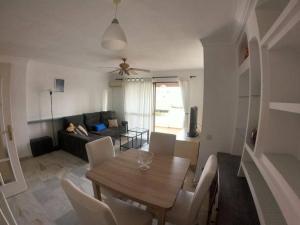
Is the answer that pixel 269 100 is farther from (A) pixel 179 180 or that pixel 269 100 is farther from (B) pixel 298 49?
(A) pixel 179 180

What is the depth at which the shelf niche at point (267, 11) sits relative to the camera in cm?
106

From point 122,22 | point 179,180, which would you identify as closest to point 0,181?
point 179,180

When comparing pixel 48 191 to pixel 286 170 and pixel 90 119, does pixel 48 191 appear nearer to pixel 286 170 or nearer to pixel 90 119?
pixel 90 119

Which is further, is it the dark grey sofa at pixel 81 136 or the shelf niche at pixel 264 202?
the dark grey sofa at pixel 81 136

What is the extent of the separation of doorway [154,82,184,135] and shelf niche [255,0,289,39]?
3868mm

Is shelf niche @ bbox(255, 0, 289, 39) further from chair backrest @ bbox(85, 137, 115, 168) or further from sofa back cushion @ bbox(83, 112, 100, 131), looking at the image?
sofa back cushion @ bbox(83, 112, 100, 131)

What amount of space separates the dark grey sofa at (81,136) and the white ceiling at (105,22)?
2082 mm

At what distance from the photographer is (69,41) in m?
2.38

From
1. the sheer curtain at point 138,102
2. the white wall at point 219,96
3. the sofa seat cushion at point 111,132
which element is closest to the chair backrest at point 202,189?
the white wall at point 219,96

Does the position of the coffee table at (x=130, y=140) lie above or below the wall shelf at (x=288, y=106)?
below

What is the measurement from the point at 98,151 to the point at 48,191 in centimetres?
129

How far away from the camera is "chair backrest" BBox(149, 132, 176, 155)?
2252mm

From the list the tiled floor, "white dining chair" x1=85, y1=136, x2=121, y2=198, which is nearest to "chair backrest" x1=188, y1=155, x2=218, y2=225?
"white dining chair" x1=85, y1=136, x2=121, y2=198

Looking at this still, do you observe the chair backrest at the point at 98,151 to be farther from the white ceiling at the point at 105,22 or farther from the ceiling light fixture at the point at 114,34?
the white ceiling at the point at 105,22
